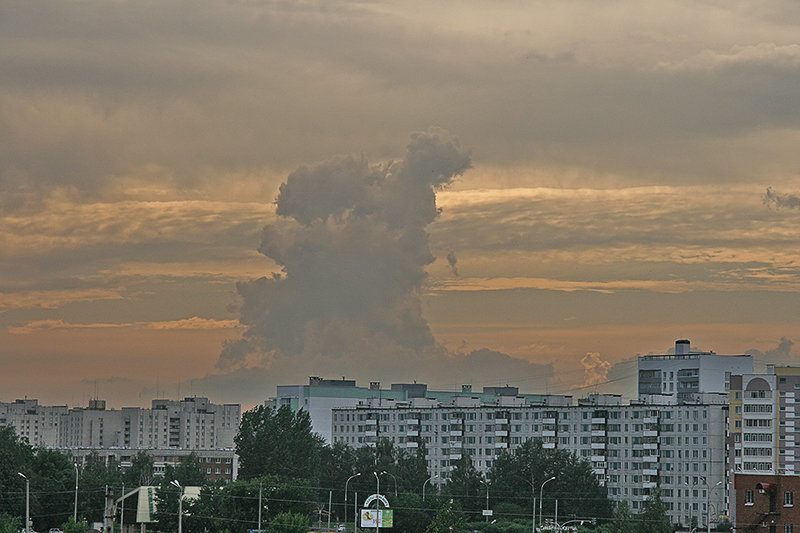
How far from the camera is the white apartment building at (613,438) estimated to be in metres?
159

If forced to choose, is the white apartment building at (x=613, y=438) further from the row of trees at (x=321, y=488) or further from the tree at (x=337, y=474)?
the tree at (x=337, y=474)

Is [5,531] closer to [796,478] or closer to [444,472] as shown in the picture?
[796,478]

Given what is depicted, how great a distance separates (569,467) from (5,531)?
76.6 m

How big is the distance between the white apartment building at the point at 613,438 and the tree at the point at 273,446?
1268 inches

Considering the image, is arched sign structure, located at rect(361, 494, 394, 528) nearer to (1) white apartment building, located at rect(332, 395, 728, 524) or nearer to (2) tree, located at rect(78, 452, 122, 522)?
(2) tree, located at rect(78, 452, 122, 522)

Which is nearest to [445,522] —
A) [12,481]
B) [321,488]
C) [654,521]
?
[654,521]

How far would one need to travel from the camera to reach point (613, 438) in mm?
168625

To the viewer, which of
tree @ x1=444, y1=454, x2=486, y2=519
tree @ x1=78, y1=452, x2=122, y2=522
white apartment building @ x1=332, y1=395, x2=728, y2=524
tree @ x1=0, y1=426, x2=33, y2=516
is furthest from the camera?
white apartment building @ x1=332, y1=395, x2=728, y2=524

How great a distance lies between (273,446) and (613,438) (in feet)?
156

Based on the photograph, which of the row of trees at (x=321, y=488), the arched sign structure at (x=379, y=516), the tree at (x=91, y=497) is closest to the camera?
the row of trees at (x=321, y=488)

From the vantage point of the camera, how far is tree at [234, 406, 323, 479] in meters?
146

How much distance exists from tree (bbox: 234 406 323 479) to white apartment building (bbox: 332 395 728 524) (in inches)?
1268

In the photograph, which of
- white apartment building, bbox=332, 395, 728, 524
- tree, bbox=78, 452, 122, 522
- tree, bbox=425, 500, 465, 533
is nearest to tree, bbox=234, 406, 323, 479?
tree, bbox=78, 452, 122, 522

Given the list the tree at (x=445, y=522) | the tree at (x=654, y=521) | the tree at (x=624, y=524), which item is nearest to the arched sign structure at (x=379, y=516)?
the tree at (x=445, y=522)
